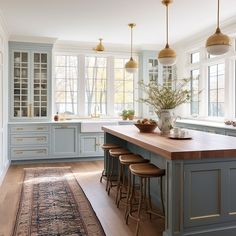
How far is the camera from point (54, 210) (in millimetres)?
3479

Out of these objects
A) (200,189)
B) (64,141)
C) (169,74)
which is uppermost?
(169,74)

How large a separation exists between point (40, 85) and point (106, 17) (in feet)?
7.77

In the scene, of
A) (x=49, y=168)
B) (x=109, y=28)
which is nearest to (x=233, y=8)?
(x=109, y=28)

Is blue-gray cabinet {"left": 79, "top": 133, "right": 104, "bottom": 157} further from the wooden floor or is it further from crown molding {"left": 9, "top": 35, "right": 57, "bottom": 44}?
crown molding {"left": 9, "top": 35, "right": 57, "bottom": 44}

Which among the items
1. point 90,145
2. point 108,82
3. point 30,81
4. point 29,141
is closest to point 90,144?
point 90,145

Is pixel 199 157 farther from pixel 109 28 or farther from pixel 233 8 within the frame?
pixel 109 28

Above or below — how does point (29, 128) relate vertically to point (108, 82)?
below

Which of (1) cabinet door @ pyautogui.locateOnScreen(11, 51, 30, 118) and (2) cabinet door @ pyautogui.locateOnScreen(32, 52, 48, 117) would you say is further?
(2) cabinet door @ pyautogui.locateOnScreen(32, 52, 48, 117)

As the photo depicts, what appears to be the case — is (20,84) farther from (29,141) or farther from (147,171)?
(147,171)

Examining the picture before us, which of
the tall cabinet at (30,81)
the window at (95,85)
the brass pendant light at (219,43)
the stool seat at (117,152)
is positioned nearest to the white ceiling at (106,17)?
the tall cabinet at (30,81)

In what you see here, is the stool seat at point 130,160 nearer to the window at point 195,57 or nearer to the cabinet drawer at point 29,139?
the cabinet drawer at point 29,139

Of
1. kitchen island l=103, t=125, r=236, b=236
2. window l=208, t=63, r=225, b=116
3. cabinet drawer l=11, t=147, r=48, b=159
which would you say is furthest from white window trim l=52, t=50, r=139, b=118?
kitchen island l=103, t=125, r=236, b=236

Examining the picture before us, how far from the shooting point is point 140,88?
286 inches

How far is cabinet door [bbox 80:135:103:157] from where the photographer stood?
652 cm
